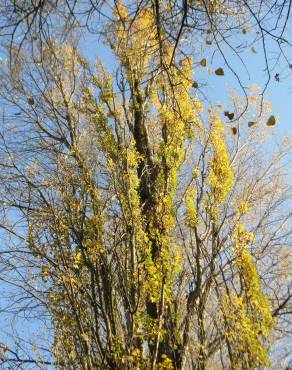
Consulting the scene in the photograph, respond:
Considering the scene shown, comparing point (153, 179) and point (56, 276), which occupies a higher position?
point (153, 179)

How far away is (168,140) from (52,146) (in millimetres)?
2353

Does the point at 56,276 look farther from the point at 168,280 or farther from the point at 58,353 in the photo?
the point at 168,280

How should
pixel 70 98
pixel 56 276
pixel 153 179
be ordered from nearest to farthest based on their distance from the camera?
pixel 56 276, pixel 153 179, pixel 70 98

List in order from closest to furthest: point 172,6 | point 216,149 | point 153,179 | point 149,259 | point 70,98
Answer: point 172,6 < point 149,259 < point 153,179 < point 216,149 < point 70,98

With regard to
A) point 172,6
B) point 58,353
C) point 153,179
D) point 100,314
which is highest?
point 153,179

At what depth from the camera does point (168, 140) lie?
6785 millimetres

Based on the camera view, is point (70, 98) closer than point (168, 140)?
No

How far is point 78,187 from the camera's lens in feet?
16.7

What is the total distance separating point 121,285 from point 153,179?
2.62 metres

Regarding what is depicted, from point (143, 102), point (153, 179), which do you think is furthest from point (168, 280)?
point (143, 102)

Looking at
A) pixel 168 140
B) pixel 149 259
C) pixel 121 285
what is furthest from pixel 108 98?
pixel 121 285

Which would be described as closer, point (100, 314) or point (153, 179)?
point (100, 314)

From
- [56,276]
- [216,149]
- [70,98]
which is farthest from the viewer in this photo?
[70,98]

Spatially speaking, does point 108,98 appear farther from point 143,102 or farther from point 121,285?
point 121,285
